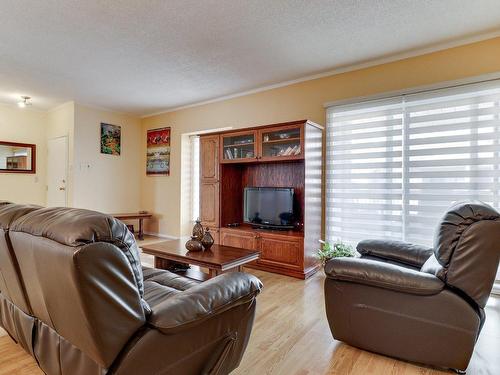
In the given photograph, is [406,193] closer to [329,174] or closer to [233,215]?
[329,174]

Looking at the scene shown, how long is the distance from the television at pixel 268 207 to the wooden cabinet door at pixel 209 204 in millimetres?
404

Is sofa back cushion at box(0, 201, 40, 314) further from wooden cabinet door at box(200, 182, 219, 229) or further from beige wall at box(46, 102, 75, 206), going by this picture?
beige wall at box(46, 102, 75, 206)

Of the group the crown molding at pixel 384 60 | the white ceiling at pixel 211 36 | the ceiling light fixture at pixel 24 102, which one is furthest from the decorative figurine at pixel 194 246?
the ceiling light fixture at pixel 24 102

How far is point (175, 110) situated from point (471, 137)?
480 centimetres

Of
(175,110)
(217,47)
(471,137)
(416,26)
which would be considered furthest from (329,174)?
(175,110)

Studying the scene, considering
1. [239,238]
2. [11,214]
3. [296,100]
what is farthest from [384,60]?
[11,214]

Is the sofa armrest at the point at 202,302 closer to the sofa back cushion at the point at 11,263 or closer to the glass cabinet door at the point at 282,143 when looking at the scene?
the sofa back cushion at the point at 11,263

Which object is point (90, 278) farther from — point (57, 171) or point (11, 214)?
point (57, 171)

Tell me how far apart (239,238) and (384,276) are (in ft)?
7.93

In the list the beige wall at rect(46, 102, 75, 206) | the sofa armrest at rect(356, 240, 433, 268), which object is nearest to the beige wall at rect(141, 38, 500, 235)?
the beige wall at rect(46, 102, 75, 206)

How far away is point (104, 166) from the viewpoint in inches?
230

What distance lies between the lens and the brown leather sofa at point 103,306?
3.17 ft

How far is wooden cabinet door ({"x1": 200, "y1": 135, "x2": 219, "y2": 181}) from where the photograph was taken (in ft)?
13.9

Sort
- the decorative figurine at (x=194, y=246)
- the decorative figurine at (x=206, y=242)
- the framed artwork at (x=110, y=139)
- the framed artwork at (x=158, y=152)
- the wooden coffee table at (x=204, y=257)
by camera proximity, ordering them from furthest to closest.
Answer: the framed artwork at (x=158, y=152), the framed artwork at (x=110, y=139), the decorative figurine at (x=206, y=242), the decorative figurine at (x=194, y=246), the wooden coffee table at (x=204, y=257)
